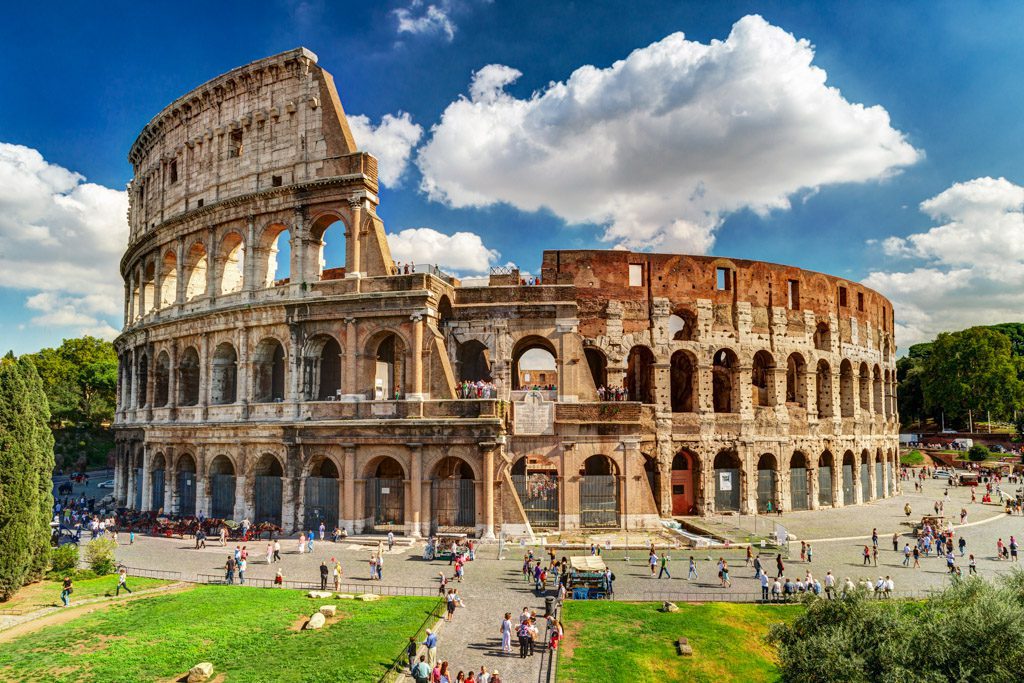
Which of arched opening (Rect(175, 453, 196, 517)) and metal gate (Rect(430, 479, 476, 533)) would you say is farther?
arched opening (Rect(175, 453, 196, 517))

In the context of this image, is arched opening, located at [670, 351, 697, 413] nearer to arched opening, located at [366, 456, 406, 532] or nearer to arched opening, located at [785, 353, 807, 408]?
arched opening, located at [785, 353, 807, 408]

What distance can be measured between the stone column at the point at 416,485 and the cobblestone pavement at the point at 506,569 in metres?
1.07

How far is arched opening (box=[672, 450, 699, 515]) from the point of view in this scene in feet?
116

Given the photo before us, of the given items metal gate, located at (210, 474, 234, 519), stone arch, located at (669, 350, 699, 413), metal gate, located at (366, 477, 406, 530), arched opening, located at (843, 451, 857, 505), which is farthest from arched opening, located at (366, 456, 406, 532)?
arched opening, located at (843, 451, 857, 505)

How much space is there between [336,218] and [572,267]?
12481 millimetres

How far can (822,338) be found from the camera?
41.0 meters

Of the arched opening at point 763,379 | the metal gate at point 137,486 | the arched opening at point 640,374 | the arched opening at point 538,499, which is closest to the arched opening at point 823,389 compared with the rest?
the arched opening at point 763,379

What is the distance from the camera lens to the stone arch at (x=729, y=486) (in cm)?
3553

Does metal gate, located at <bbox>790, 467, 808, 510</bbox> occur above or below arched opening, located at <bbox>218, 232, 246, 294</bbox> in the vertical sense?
below

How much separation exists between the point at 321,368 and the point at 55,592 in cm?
1462


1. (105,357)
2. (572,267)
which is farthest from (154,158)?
(105,357)

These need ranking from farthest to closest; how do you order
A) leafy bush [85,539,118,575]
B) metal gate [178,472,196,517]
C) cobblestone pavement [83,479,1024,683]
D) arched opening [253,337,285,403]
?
1. metal gate [178,472,196,517]
2. arched opening [253,337,285,403]
3. leafy bush [85,539,118,575]
4. cobblestone pavement [83,479,1024,683]

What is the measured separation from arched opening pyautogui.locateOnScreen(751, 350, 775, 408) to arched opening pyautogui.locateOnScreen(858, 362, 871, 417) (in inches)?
364

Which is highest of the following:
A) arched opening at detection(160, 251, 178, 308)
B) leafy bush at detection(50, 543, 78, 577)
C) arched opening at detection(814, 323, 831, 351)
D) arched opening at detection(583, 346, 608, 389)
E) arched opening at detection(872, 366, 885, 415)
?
arched opening at detection(160, 251, 178, 308)
